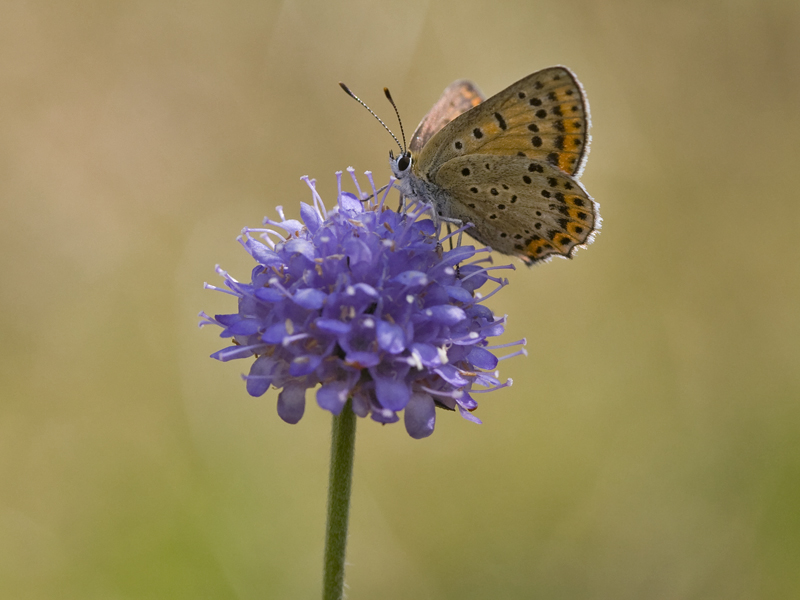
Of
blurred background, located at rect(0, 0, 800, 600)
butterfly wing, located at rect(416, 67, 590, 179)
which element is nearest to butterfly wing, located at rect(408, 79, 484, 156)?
butterfly wing, located at rect(416, 67, 590, 179)

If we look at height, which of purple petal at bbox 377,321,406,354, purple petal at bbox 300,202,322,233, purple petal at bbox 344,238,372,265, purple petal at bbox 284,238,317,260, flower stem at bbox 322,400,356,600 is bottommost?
flower stem at bbox 322,400,356,600

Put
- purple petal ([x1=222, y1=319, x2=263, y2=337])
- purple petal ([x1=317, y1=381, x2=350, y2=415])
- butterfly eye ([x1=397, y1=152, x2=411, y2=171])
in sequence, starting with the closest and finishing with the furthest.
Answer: purple petal ([x1=317, y1=381, x2=350, y2=415]), purple petal ([x1=222, y1=319, x2=263, y2=337]), butterfly eye ([x1=397, y1=152, x2=411, y2=171])

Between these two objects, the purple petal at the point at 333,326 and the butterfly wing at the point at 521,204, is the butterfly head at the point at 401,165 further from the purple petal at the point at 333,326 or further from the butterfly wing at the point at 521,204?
the purple petal at the point at 333,326

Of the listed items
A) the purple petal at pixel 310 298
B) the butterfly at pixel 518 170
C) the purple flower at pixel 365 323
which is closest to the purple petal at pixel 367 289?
the purple flower at pixel 365 323

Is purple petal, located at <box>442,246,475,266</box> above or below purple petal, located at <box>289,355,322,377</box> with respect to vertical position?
above

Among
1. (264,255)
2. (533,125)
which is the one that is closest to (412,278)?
(264,255)

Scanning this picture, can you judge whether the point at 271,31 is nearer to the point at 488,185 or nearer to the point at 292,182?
the point at 292,182

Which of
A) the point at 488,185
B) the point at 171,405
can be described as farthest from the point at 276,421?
the point at 488,185

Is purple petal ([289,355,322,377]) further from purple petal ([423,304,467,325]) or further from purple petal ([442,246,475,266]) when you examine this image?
purple petal ([442,246,475,266])
